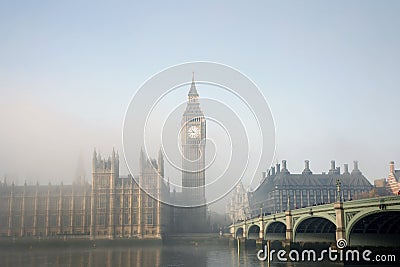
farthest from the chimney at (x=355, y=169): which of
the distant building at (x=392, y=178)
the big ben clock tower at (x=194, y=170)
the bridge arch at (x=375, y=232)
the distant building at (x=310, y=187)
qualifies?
the bridge arch at (x=375, y=232)

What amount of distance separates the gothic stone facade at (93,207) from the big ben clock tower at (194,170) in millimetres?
22338

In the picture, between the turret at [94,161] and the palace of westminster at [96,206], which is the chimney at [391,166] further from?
the turret at [94,161]

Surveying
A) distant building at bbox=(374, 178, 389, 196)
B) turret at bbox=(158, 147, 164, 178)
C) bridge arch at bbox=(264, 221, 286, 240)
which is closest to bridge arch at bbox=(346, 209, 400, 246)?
bridge arch at bbox=(264, 221, 286, 240)

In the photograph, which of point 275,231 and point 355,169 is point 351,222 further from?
point 355,169

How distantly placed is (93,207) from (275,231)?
151ft

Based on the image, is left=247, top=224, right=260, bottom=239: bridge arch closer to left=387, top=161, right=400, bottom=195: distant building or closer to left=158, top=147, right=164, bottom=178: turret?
left=158, top=147, right=164, bottom=178: turret

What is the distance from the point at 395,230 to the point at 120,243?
64604mm

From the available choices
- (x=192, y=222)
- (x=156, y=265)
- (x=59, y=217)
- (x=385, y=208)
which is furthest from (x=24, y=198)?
(x=385, y=208)

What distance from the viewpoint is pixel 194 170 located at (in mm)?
137875

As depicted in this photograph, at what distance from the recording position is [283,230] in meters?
83.6

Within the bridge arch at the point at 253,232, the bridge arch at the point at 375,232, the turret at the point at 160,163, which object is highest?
the turret at the point at 160,163

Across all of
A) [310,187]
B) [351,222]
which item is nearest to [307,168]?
[310,187]

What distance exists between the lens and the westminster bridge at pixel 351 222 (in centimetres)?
4516

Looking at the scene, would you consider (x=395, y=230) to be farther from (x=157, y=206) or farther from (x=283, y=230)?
(x=157, y=206)
